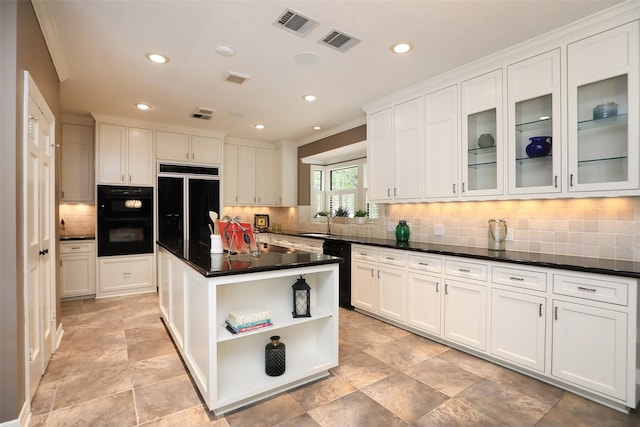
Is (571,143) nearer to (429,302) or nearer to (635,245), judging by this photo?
(635,245)

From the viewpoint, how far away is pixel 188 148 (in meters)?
5.23

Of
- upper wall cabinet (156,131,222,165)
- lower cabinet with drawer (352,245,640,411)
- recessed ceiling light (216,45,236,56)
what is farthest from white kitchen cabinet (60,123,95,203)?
lower cabinet with drawer (352,245,640,411)

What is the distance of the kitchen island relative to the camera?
1952 mm

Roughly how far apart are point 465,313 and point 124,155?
4938mm

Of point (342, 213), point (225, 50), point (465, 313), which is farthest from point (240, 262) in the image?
point (342, 213)

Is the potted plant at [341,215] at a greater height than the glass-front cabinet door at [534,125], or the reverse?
the glass-front cabinet door at [534,125]

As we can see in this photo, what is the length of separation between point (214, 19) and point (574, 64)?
8.75ft

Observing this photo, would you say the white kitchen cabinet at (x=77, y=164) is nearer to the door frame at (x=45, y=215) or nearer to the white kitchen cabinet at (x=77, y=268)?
the white kitchen cabinet at (x=77, y=268)

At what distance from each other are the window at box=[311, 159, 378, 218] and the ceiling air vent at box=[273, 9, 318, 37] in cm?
278

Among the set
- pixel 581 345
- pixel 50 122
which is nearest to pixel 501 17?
pixel 581 345

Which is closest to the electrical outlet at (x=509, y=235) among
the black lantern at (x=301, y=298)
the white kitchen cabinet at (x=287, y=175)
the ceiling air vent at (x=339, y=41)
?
the black lantern at (x=301, y=298)

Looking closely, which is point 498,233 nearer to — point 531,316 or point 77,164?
point 531,316

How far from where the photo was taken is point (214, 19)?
2.27 metres

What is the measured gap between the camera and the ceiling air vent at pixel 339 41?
2463mm
